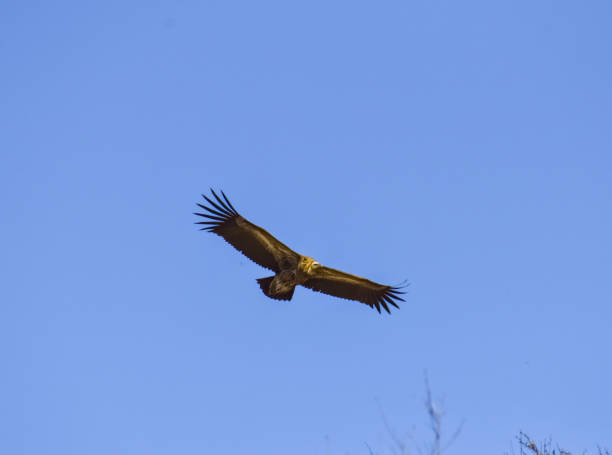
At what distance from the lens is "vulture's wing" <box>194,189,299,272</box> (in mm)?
17016

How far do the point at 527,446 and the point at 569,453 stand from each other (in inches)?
25.4

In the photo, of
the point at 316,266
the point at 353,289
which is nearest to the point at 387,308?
the point at 353,289

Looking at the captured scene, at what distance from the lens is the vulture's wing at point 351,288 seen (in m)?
17.6

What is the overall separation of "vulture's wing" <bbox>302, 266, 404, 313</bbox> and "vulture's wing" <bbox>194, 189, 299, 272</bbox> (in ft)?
3.32

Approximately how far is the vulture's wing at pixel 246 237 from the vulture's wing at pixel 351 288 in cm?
101

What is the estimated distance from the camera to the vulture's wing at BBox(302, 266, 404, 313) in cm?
1764

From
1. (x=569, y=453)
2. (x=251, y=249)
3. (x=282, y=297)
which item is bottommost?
(x=569, y=453)

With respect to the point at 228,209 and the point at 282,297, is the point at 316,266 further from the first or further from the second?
the point at 228,209

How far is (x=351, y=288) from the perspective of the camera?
715 inches

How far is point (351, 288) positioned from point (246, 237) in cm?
284

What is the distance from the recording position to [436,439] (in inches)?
317

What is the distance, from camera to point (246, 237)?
17.2 meters

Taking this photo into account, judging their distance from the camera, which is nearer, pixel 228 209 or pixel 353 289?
pixel 228 209

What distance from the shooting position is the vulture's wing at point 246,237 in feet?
55.8
